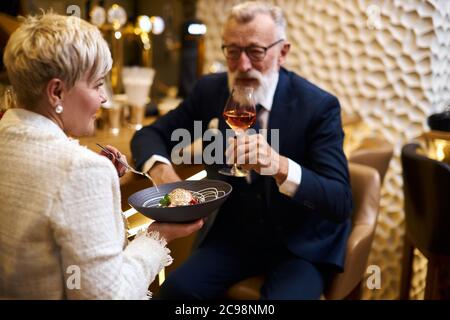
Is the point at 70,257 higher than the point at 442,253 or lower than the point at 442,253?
higher

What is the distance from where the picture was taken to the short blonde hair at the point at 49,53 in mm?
931

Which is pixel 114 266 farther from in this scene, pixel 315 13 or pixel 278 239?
pixel 315 13

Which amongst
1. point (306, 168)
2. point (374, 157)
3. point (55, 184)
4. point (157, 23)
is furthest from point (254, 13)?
point (157, 23)

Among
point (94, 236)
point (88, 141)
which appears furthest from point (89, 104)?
point (88, 141)

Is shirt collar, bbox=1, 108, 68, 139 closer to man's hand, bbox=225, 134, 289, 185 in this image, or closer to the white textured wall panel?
man's hand, bbox=225, 134, 289, 185

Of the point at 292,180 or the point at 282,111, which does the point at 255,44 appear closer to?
the point at 282,111

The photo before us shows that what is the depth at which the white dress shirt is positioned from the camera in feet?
5.08

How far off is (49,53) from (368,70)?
2171 mm

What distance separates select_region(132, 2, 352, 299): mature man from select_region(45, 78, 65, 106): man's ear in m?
0.72

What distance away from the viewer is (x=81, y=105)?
102 cm

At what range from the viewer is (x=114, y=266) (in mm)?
934

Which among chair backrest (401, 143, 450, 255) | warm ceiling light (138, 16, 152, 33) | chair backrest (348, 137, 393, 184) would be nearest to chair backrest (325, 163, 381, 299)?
chair backrest (401, 143, 450, 255)

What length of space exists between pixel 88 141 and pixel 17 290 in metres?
0.72

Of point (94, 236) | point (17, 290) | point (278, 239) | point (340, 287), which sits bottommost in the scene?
point (340, 287)
